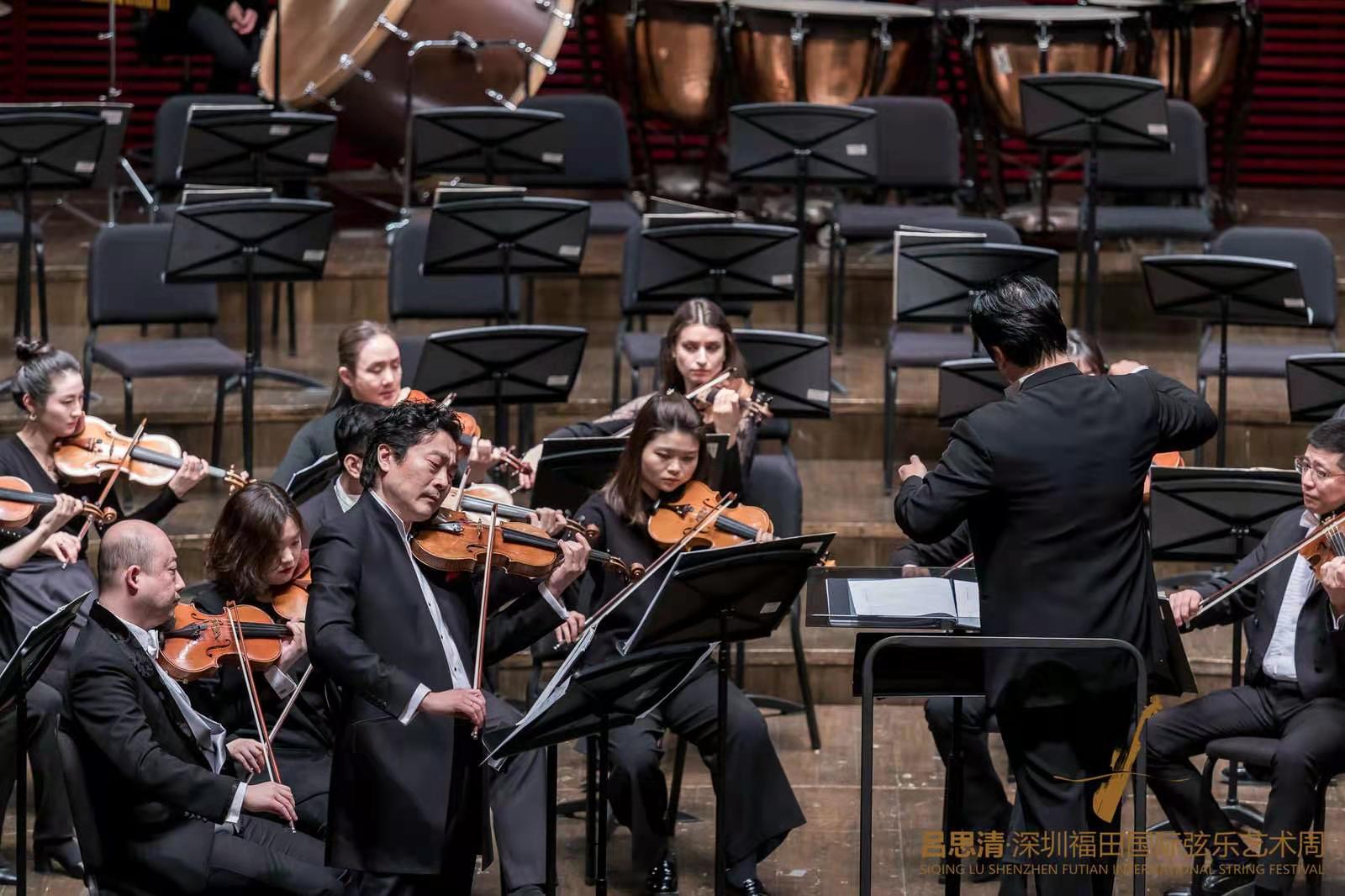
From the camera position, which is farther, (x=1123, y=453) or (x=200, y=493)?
(x=200, y=493)

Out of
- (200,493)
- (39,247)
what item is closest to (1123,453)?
(200,493)

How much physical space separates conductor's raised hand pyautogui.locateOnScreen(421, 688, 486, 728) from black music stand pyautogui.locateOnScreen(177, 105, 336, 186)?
394cm

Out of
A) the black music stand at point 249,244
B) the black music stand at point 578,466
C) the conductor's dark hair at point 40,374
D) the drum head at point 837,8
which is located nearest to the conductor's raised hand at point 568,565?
the black music stand at point 578,466

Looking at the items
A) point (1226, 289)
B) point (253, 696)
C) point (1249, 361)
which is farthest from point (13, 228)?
point (1249, 361)

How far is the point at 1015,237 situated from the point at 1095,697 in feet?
11.1

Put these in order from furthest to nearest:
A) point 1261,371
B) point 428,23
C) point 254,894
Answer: point 428,23 → point 1261,371 → point 254,894

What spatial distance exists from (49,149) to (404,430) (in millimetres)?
3439

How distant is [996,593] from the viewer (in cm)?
356

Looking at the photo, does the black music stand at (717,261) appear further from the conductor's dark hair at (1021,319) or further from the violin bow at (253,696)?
the conductor's dark hair at (1021,319)

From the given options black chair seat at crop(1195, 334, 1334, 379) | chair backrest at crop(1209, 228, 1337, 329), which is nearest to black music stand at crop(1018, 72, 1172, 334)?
chair backrest at crop(1209, 228, 1337, 329)

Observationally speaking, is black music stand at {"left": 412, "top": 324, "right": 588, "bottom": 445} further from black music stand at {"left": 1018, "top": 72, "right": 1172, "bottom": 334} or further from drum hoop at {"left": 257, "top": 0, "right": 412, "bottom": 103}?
drum hoop at {"left": 257, "top": 0, "right": 412, "bottom": 103}

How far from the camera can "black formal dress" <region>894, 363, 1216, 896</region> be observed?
11.3ft

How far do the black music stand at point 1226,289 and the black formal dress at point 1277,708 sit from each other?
1.51m

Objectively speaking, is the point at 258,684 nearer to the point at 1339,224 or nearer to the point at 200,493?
the point at 200,493
